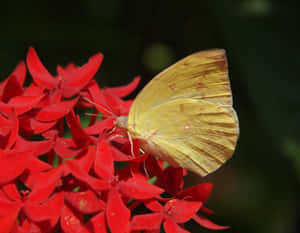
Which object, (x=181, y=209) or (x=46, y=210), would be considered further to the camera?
(x=181, y=209)

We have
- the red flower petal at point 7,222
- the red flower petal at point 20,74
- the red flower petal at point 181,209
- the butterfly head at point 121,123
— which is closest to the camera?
the red flower petal at point 7,222

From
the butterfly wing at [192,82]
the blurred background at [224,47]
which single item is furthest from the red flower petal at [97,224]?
the blurred background at [224,47]

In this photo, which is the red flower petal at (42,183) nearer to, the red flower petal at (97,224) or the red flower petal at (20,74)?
the red flower petal at (97,224)

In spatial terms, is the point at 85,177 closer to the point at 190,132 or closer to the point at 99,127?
the point at 99,127

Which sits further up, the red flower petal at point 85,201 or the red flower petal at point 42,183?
the red flower petal at point 42,183

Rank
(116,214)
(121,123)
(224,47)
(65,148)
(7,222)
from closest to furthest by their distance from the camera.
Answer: (7,222) → (116,214) → (65,148) → (121,123) → (224,47)

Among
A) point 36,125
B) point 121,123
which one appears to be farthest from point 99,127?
point 36,125

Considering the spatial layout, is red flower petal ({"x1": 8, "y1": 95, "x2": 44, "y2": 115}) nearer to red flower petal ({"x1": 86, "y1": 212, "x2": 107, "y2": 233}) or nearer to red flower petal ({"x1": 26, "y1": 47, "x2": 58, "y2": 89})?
red flower petal ({"x1": 26, "y1": 47, "x2": 58, "y2": 89})
